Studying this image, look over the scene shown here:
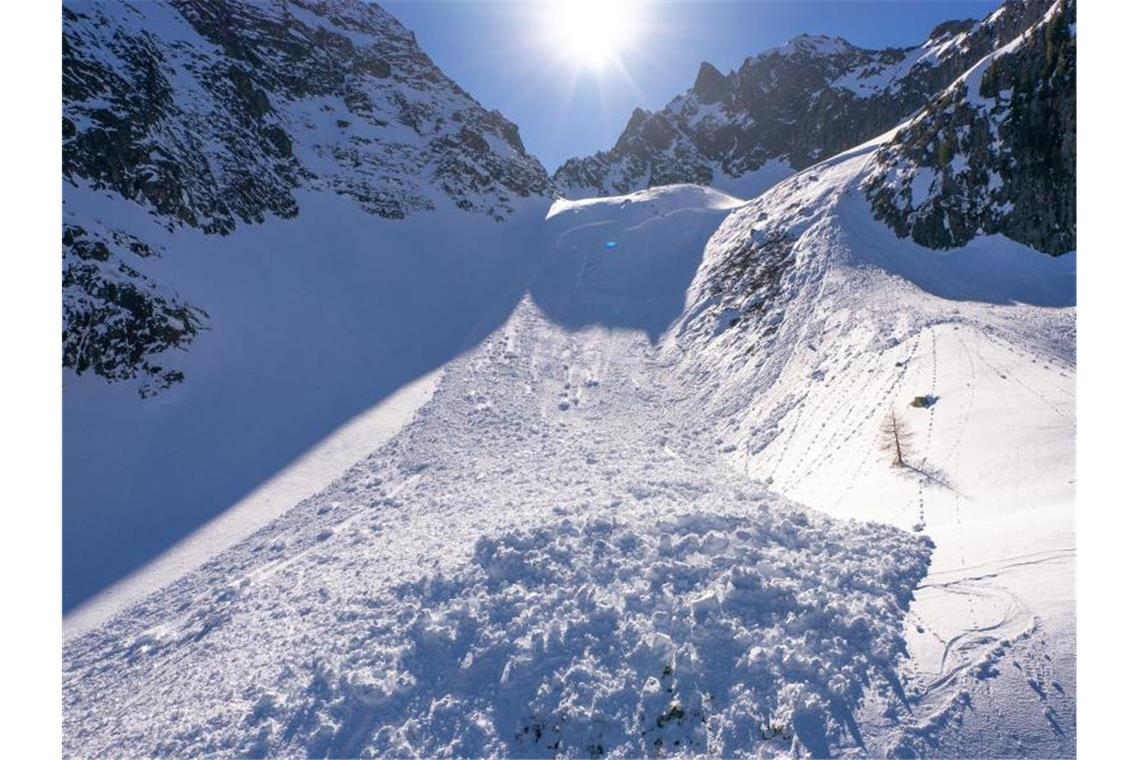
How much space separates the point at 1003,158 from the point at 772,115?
98.0 meters

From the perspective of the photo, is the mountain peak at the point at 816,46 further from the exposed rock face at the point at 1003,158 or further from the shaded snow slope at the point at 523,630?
the shaded snow slope at the point at 523,630

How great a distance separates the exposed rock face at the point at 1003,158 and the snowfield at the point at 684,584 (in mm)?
5456

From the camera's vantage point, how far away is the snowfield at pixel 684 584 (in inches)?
245

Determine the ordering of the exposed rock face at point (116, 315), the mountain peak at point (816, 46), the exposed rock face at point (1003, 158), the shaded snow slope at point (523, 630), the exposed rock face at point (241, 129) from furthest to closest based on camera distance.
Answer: the mountain peak at point (816, 46) < the exposed rock face at point (241, 129) < the exposed rock face at point (1003, 158) < the exposed rock face at point (116, 315) < the shaded snow slope at point (523, 630)

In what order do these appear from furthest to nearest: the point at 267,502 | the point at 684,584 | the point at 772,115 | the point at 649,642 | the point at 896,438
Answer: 1. the point at 772,115
2. the point at 267,502
3. the point at 896,438
4. the point at 684,584
5. the point at 649,642

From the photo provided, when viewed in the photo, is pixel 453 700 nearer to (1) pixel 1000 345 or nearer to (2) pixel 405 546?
(2) pixel 405 546

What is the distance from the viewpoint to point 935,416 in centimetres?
1169

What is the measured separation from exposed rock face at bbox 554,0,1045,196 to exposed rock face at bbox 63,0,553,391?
2168 inches

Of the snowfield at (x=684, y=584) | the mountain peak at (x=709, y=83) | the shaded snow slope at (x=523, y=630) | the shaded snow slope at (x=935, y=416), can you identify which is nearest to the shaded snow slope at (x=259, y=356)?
the snowfield at (x=684, y=584)

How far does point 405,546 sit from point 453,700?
4.80m

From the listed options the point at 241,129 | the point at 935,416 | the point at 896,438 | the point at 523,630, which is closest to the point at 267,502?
the point at 523,630

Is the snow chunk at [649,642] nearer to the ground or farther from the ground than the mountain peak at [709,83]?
nearer to the ground

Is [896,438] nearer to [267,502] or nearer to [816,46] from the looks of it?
[267,502]

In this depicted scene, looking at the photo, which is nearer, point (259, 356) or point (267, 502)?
point (267, 502)
